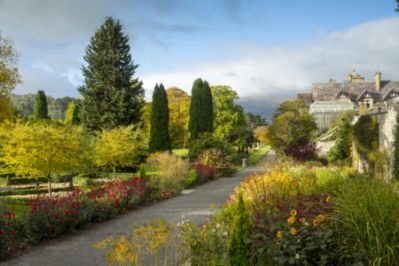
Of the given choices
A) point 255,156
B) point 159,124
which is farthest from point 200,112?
point 255,156

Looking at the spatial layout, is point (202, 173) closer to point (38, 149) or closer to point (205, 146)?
point (205, 146)

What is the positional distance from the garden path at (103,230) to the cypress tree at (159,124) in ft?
42.7

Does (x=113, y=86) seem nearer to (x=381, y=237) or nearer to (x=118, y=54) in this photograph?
(x=118, y=54)

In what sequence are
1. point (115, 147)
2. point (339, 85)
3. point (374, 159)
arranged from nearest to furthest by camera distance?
point (374, 159), point (115, 147), point (339, 85)

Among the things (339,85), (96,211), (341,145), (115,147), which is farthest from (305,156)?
(339,85)

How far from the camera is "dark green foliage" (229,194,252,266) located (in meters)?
4.53

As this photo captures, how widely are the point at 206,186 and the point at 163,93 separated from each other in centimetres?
1277

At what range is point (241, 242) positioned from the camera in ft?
15.0

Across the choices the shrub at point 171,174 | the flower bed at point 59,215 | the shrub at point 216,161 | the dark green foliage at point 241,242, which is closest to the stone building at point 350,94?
the shrub at point 216,161

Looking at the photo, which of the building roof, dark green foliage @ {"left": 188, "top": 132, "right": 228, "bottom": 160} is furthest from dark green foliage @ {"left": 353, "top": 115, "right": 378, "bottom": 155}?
the building roof

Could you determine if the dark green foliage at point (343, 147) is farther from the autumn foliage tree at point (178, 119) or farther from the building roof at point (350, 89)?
the building roof at point (350, 89)

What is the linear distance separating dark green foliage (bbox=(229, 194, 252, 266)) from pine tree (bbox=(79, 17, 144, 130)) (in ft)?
67.9

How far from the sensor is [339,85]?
5266 cm

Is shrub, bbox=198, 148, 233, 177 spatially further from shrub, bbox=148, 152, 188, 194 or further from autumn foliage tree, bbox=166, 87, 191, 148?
autumn foliage tree, bbox=166, 87, 191, 148
